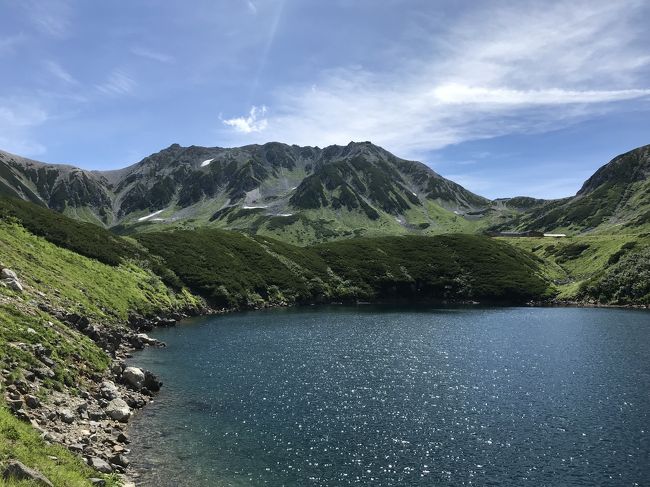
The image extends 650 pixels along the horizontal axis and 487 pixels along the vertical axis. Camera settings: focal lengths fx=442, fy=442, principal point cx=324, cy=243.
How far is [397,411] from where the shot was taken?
39.8m

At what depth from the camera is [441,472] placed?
28328 mm

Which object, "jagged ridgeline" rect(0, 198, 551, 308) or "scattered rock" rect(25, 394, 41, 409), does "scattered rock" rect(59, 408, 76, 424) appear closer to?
"scattered rock" rect(25, 394, 41, 409)

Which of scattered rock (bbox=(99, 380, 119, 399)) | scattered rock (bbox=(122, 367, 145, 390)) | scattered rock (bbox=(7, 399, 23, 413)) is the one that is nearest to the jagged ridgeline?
scattered rock (bbox=(122, 367, 145, 390))

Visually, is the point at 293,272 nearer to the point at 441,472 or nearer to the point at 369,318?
the point at 369,318

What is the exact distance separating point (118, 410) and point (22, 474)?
18674 mm

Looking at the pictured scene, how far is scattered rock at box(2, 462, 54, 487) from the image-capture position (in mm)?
15935

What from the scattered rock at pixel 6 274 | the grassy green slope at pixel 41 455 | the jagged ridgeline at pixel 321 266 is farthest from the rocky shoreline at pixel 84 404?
the jagged ridgeline at pixel 321 266

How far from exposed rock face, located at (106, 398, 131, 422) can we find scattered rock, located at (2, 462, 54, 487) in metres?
17.6

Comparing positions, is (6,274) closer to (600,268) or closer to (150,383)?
(150,383)

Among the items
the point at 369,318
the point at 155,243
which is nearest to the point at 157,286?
the point at 155,243

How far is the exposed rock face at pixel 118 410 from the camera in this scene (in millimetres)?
33375

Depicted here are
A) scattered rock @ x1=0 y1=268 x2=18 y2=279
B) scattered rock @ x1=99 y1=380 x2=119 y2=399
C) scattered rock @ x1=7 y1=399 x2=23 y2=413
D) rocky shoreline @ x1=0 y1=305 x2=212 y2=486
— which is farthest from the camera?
scattered rock @ x1=0 y1=268 x2=18 y2=279

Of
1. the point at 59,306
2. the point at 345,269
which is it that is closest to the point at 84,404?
the point at 59,306

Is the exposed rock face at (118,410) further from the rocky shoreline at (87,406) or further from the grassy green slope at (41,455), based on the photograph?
the grassy green slope at (41,455)
